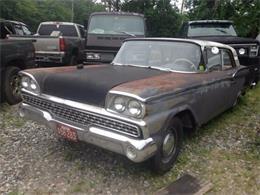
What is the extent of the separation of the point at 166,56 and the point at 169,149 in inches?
60.4

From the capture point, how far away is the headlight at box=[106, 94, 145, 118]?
10.9ft

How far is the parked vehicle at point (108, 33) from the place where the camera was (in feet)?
29.7

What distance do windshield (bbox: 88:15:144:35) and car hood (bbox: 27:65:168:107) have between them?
5.01 meters

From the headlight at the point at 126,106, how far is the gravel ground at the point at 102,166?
0.96m

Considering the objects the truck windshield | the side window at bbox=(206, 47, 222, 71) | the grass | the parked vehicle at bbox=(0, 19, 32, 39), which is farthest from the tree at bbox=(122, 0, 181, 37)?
the side window at bbox=(206, 47, 222, 71)

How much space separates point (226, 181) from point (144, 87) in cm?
160

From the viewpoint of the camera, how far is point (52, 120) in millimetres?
3941

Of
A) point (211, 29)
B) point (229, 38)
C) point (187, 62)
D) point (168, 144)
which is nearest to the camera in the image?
point (168, 144)

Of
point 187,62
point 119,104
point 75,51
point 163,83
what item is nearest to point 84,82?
point 119,104

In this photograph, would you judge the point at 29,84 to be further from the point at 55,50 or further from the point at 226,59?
the point at 55,50

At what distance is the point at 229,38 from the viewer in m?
9.00

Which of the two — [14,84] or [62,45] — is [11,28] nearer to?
[62,45]

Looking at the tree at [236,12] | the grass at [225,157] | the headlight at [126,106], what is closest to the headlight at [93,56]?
the grass at [225,157]

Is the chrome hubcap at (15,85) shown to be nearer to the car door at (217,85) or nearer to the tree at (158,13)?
the car door at (217,85)
